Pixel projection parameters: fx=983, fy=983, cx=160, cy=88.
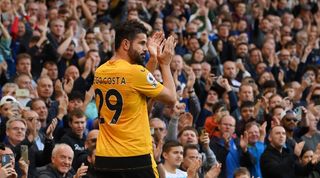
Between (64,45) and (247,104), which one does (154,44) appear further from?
(64,45)

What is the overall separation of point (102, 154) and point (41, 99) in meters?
5.21

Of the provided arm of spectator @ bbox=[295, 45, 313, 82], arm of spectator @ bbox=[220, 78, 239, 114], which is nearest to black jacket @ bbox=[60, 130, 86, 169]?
arm of spectator @ bbox=[220, 78, 239, 114]

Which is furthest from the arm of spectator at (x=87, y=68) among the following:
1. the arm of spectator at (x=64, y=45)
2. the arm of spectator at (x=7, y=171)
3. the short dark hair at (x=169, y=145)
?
the arm of spectator at (x=7, y=171)

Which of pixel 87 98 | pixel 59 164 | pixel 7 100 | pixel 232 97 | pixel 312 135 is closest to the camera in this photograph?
pixel 59 164

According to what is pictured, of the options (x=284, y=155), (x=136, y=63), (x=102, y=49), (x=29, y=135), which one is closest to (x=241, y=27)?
(x=102, y=49)

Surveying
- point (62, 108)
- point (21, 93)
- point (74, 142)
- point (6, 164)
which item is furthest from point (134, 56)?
point (21, 93)

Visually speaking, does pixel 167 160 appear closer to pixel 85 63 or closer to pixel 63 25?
pixel 85 63

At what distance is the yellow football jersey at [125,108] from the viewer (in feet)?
24.8

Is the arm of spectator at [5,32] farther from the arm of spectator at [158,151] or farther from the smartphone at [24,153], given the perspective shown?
the smartphone at [24,153]

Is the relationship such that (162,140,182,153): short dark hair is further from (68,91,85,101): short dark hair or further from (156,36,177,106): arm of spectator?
(156,36,177,106): arm of spectator

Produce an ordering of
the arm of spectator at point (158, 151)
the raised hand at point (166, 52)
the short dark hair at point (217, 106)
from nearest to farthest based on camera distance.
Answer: the raised hand at point (166, 52)
the arm of spectator at point (158, 151)
the short dark hair at point (217, 106)

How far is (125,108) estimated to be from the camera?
760 centimetres

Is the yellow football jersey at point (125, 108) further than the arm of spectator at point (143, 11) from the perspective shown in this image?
No

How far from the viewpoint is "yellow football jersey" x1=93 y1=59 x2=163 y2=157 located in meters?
7.56
